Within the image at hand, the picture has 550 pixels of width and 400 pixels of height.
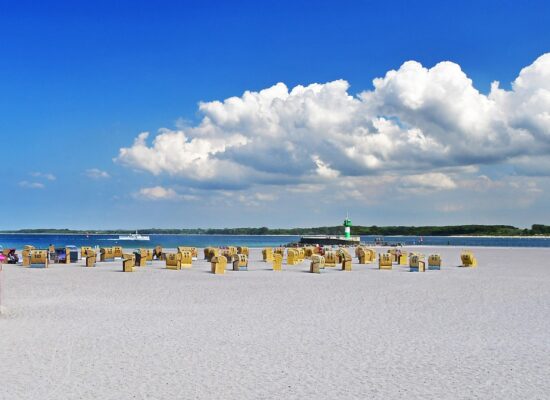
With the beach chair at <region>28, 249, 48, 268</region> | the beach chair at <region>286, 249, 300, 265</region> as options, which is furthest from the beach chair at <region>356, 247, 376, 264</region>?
the beach chair at <region>28, 249, 48, 268</region>

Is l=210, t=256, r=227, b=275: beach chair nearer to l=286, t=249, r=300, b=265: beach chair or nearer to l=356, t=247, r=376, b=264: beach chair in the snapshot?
l=286, t=249, r=300, b=265: beach chair

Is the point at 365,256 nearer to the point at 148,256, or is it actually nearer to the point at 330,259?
the point at 330,259

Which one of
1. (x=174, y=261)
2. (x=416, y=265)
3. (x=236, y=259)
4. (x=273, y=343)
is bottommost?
(x=273, y=343)

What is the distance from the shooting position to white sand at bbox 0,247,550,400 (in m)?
7.20

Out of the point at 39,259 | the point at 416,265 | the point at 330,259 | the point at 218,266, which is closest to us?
the point at 218,266

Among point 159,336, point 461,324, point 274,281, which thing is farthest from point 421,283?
point 159,336

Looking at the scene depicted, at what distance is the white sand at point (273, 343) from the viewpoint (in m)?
7.20

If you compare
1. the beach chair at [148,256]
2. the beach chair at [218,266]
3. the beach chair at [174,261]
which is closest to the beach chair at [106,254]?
the beach chair at [148,256]

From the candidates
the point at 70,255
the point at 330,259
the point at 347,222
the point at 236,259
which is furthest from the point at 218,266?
the point at 347,222

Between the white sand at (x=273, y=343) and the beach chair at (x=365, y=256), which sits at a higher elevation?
the beach chair at (x=365, y=256)

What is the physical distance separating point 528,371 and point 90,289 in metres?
13.9

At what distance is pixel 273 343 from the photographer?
9.78m

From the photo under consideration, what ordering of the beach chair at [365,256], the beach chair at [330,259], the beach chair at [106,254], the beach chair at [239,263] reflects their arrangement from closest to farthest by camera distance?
the beach chair at [239,263], the beach chair at [330,259], the beach chair at [365,256], the beach chair at [106,254]

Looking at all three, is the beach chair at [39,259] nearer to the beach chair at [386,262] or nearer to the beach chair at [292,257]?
the beach chair at [292,257]
